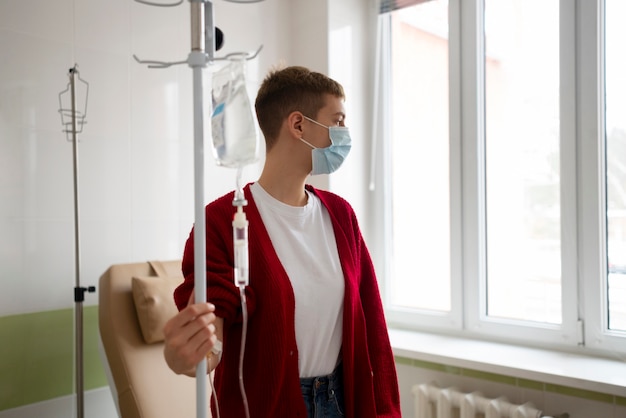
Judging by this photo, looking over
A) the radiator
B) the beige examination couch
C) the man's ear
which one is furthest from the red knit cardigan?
the radiator

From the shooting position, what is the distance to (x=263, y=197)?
1299 mm

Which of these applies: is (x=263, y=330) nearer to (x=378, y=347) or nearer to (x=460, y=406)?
(x=378, y=347)

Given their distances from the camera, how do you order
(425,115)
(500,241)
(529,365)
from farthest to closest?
(425,115)
(500,241)
(529,365)

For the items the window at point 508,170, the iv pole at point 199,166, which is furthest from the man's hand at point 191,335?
the window at point 508,170

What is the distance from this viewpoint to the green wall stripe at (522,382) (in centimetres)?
182

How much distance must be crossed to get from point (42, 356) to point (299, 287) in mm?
1138

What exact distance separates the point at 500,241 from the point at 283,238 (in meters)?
1.40

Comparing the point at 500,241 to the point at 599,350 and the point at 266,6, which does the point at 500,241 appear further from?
the point at 266,6

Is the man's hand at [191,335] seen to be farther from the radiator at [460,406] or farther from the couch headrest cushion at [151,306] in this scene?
the radiator at [460,406]

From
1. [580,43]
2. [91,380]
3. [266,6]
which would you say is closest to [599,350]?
[580,43]

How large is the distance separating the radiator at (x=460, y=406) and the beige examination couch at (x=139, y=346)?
898 millimetres

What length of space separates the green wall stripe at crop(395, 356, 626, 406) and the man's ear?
50.2 inches

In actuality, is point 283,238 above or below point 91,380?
above

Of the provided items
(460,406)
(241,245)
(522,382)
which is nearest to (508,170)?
(522,382)
